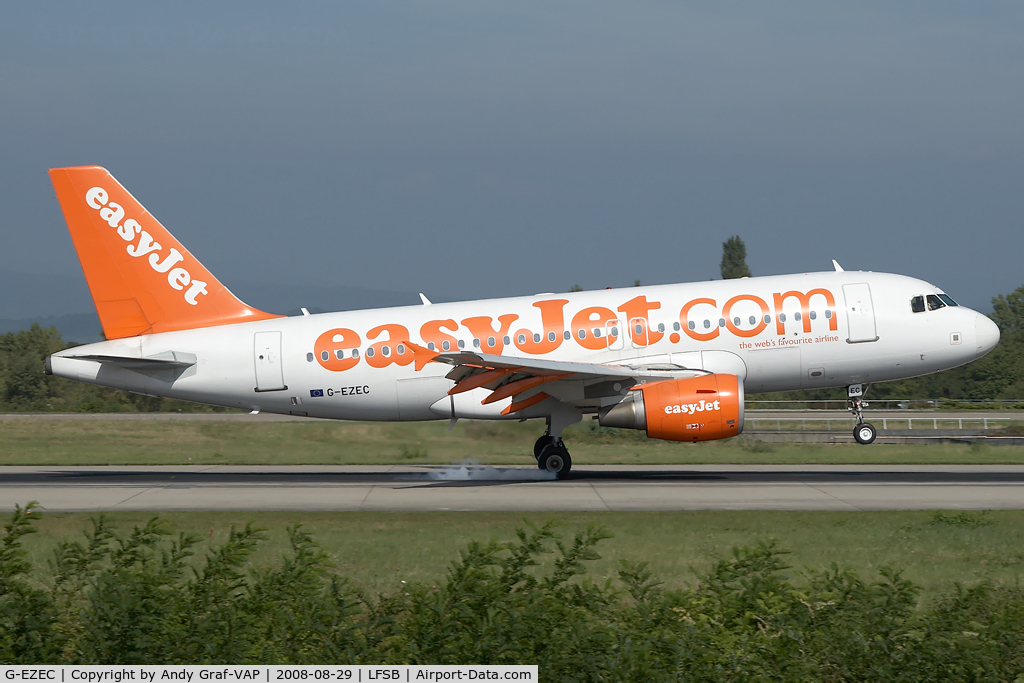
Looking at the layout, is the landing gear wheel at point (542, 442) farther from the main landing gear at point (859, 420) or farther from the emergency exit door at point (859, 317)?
the emergency exit door at point (859, 317)

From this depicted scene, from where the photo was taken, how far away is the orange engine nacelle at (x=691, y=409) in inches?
888

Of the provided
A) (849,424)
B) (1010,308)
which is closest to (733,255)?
(1010,308)

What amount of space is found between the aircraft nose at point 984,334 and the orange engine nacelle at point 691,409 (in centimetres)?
704

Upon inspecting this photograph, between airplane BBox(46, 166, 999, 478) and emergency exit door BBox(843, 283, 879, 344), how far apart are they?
35 millimetres

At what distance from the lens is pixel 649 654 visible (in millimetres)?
8016

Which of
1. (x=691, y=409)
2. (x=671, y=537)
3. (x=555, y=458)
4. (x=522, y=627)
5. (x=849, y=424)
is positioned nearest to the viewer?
(x=522, y=627)

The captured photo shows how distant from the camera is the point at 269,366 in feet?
83.7

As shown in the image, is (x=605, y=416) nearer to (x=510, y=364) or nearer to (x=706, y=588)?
(x=510, y=364)

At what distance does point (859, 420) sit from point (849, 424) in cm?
2407

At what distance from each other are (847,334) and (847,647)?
17.4 metres

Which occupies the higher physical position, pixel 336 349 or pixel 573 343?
pixel 336 349

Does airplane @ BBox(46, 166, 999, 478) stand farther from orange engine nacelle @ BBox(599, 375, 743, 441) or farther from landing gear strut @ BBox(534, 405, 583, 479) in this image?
orange engine nacelle @ BBox(599, 375, 743, 441)

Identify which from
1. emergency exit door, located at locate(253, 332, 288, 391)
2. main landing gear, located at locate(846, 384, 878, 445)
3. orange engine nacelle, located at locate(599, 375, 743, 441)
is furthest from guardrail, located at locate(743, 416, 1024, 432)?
emergency exit door, located at locate(253, 332, 288, 391)

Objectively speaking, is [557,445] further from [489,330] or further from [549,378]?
[489,330]
